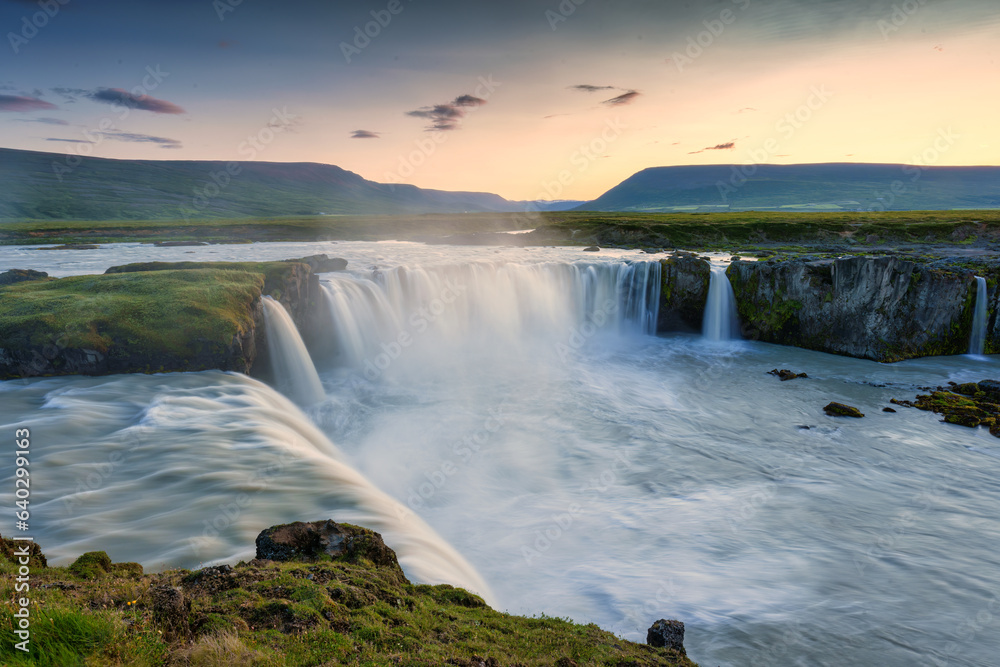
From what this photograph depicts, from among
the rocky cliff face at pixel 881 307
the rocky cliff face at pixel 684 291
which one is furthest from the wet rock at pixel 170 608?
the rocky cliff face at pixel 684 291

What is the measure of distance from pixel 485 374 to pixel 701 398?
435 inches

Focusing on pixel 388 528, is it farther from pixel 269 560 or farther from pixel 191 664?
pixel 191 664

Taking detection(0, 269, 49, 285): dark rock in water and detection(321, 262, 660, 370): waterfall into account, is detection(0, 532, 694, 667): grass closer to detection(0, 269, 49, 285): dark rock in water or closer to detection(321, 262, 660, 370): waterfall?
detection(321, 262, 660, 370): waterfall

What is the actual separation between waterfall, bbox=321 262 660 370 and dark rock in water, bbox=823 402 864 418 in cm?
1543

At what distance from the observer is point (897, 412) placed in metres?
19.5

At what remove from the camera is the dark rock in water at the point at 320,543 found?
258 inches

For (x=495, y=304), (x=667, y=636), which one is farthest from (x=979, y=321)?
(x=667, y=636)

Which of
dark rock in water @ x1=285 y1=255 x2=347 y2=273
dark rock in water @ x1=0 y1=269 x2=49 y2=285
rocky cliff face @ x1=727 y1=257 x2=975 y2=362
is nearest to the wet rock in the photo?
dark rock in water @ x1=285 y1=255 x2=347 y2=273

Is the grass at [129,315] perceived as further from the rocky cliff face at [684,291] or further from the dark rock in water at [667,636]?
the rocky cliff face at [684,291]

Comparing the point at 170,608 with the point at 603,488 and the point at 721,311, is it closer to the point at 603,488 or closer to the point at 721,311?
the point at 603,488

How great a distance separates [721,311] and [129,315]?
32.0 metres

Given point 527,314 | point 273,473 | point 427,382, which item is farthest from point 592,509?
point 527,314

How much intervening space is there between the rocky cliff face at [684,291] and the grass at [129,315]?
25921 millimetres

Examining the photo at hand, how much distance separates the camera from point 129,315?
1669 cm
